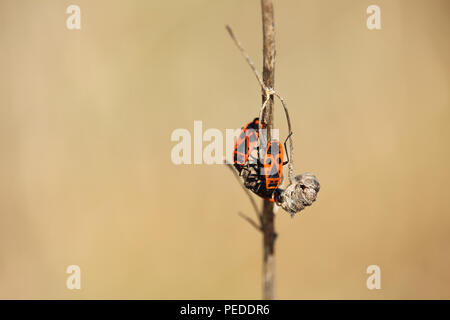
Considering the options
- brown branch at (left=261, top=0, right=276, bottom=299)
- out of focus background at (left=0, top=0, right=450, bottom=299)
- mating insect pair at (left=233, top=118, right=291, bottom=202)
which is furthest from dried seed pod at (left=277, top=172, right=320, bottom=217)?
out of focus background at (left=0, top=0, right=450, bottom=299)

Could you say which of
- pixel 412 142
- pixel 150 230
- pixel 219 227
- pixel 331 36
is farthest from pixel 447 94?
pixel 150 230

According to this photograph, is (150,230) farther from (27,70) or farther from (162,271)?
(27,70)

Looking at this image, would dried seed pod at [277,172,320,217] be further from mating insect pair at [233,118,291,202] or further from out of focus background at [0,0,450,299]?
out of focus background at [0,0,450,299]

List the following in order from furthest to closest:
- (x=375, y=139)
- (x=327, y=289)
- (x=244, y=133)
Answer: (x=375, y=139), (x=327, y=289), (x=244, y=133)

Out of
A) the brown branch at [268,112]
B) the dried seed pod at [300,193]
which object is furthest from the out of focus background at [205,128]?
the dried seed pod at [300,193]

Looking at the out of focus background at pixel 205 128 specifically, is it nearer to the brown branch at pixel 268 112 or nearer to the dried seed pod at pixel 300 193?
the brown branch at pixel 268 112
